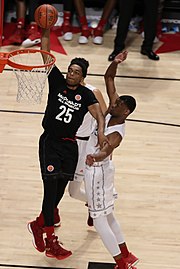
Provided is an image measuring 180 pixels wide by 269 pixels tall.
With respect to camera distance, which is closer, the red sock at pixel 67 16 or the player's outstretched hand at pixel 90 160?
the player's outstretched hand at pixel 90 160

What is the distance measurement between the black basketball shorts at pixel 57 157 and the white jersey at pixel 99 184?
196 mm

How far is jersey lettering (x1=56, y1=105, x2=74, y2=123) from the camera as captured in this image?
17.0 feet

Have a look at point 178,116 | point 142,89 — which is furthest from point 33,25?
point 178,116

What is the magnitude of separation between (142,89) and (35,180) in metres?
2.24

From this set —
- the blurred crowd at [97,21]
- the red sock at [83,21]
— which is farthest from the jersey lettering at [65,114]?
the red sock at [83,21]

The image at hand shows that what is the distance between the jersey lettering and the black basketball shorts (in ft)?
0.58

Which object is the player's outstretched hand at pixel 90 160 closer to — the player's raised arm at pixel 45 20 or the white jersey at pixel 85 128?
the white jersey at pixel 85 128

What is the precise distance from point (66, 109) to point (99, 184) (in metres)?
0.60

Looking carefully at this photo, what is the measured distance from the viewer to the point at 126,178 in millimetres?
6578

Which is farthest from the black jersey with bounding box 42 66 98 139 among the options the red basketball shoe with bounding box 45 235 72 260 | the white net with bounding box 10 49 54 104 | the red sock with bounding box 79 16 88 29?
the red sock with bounding box 79 16 88 29

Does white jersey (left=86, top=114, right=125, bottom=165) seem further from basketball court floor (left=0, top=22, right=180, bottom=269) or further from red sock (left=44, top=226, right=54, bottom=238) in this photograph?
basketball court floor (left=0, top=22, right=180, bottom=269)

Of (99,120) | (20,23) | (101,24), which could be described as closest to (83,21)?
(101,24)

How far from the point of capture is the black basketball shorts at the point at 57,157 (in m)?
5.24

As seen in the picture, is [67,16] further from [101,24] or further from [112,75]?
[112,75]
